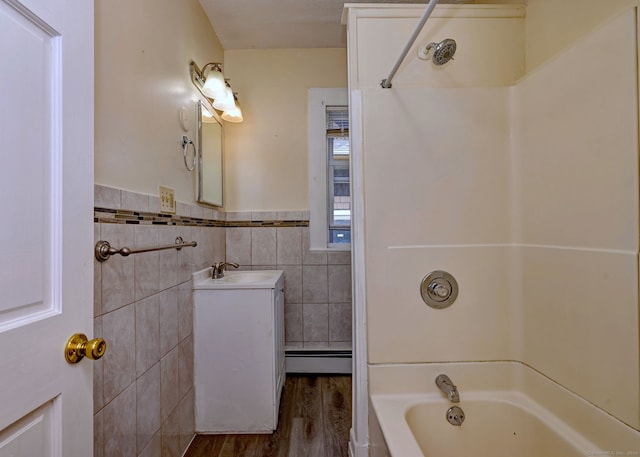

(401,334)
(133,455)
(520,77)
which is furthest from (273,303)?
(520,77)

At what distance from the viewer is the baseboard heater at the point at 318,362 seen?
232 cm

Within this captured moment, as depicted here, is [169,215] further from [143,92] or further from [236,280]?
[236,280]

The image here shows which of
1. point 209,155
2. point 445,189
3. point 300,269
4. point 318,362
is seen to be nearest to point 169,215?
point 209,155

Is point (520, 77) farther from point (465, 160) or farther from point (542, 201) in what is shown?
point (542, 201)

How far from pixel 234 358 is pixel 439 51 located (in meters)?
1.88

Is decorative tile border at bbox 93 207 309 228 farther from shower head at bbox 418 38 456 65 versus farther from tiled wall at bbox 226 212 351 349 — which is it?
shower head at bbox 418 38 456 65

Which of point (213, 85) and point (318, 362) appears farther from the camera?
point (318, 362)

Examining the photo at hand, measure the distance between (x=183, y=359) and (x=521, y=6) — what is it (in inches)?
95.8

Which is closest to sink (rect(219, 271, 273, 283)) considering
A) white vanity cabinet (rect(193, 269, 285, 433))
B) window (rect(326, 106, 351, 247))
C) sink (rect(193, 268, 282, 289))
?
sink (rect(193, 268, 282, 289))

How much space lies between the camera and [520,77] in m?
1.35

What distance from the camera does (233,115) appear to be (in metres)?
2.11

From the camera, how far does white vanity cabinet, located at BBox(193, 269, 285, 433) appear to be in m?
1.67

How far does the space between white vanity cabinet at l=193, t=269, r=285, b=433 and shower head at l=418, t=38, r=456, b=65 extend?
1395mm

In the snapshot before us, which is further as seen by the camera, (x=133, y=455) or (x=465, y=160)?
(x=465, y=160)
